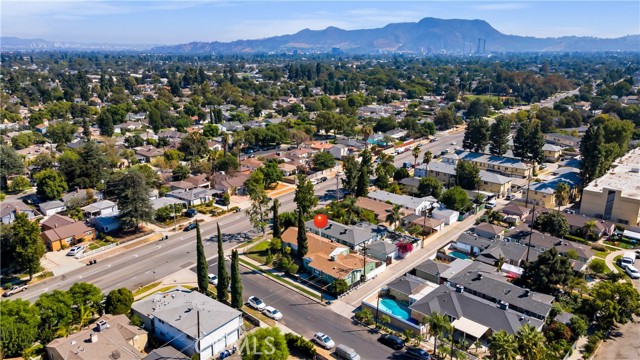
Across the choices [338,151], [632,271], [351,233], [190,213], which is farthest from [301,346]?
[338,151]

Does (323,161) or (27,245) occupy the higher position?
(27,245)

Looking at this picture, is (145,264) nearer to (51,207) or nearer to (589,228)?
(51,207)

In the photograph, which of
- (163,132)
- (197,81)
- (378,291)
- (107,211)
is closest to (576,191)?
(378,291)

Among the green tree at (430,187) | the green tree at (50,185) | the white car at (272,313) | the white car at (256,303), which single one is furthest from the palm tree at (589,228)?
the green tree at (50,185)

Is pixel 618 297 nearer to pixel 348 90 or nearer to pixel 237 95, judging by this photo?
pixel 237 95

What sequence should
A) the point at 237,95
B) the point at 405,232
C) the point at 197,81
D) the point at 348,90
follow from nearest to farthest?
1. the point at 405,232
2. the point at 237,95
3. the point at 348,90
4. the point at 197,81

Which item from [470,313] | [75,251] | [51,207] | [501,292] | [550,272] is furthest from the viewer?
[51,207]
